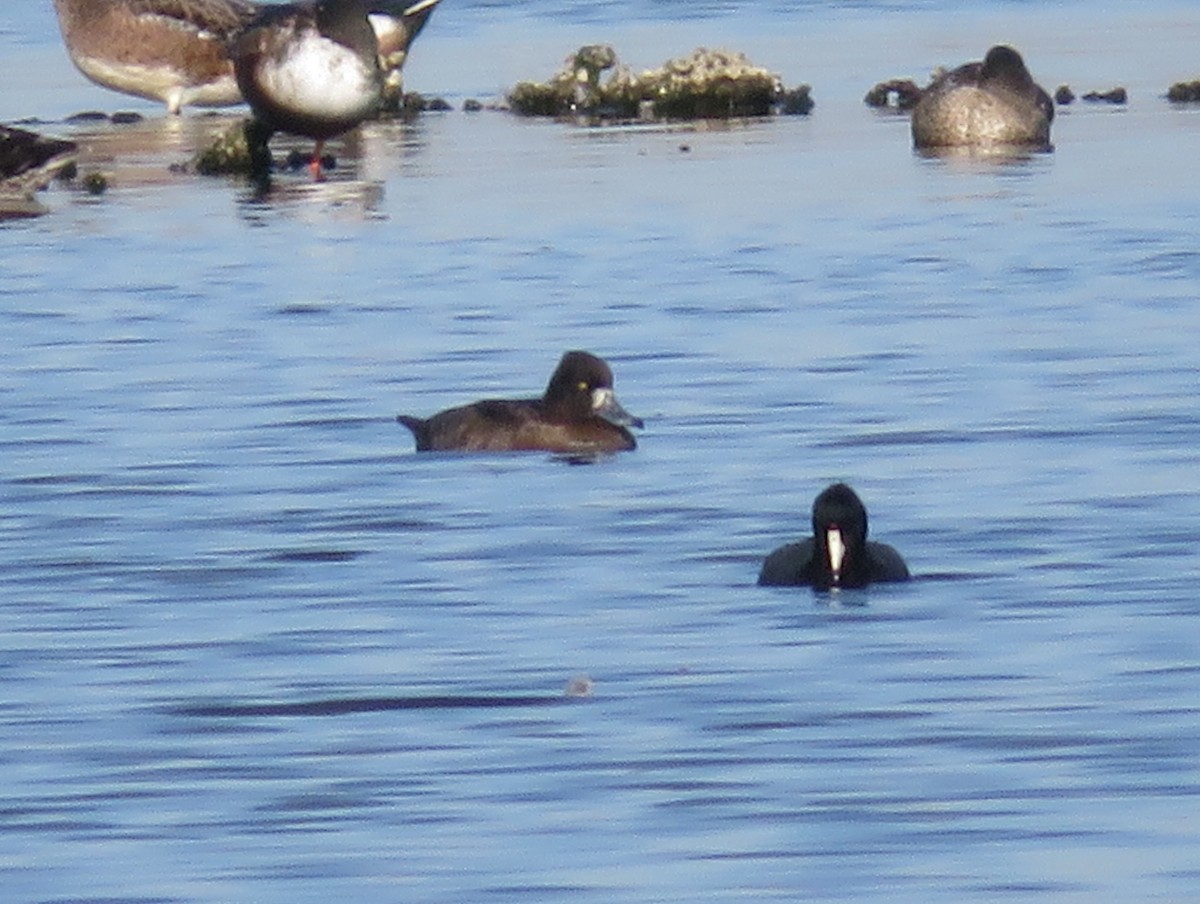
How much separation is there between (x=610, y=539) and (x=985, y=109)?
1248 centimetres

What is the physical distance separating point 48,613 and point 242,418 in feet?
12.4

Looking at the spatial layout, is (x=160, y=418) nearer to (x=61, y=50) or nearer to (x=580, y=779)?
(x=580, y=779)

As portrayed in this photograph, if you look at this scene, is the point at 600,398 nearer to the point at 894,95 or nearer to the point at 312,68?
the point at 312,68

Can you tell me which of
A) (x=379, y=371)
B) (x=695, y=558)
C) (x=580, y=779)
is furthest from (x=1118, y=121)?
(x=580, y=779)

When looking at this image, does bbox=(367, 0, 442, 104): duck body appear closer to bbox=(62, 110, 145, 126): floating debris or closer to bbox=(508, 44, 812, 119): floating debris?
bbox=(508, 44, 812, 119): floating debris

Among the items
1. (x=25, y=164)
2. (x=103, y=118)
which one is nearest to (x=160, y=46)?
(x=103, y=118)

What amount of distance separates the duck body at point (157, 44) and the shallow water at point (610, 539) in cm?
460

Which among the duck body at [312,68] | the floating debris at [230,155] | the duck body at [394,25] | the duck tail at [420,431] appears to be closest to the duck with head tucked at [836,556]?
the duck tail at [420,431]

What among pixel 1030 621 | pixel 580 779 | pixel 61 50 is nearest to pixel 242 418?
pixel 1030 621

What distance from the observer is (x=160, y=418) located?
14.6 meters

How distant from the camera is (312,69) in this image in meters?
24.3

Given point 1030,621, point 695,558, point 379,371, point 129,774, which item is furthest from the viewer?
point 379,371

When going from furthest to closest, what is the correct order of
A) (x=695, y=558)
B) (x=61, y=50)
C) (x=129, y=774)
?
1. (x=61, y=50)
2. (x=695, y=558)
3. (x=129, y=774)

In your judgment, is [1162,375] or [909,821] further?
[1162,375]
